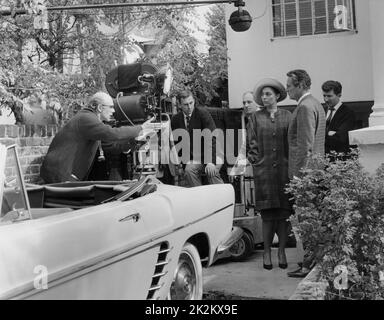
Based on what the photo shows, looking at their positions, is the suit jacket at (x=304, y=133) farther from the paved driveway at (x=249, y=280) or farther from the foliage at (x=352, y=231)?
the foliage at (x=352, y=231)

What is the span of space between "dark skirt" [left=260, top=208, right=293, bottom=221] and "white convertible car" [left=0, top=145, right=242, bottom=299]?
1.24 meters

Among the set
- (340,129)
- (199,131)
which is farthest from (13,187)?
(340,129)

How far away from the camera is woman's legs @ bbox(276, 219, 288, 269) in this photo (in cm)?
592

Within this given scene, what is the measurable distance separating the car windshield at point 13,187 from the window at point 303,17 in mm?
9267

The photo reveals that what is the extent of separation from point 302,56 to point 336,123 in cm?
550

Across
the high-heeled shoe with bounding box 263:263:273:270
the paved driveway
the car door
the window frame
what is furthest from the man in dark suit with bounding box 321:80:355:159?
the window frame

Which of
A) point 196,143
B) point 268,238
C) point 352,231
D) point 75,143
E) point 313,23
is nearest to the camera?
point 352,231

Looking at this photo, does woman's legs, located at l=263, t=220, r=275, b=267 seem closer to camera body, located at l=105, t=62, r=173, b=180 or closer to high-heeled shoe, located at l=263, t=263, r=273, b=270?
high-heeled shoe, located at l=263, t=263, r=273, b=270

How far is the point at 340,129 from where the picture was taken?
6438 millimetres

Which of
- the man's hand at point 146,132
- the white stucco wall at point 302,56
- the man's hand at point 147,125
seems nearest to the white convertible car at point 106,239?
the man's hand at point 146,132

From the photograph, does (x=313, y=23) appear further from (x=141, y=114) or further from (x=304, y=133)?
(x=304, y=133)
